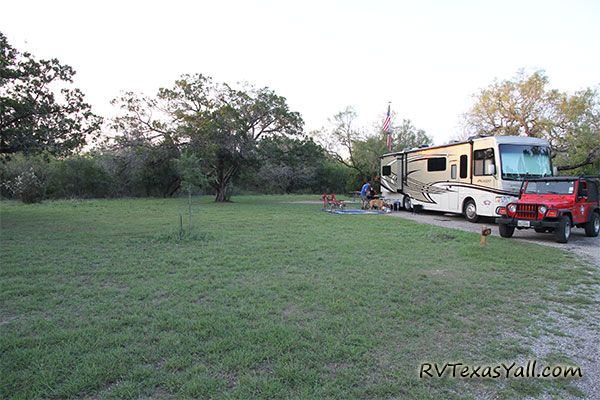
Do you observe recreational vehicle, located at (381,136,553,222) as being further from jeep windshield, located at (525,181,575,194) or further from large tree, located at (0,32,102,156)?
large tree, located at (0,32,102,156)

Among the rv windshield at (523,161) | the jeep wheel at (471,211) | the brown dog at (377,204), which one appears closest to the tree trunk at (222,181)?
the brown dog at (377,204)

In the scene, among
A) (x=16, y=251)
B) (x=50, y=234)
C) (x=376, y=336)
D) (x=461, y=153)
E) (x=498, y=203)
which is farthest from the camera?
(x=461, y=153)

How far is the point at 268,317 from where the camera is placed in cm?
415

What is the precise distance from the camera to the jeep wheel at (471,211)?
1357 cm

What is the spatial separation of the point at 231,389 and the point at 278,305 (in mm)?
1793

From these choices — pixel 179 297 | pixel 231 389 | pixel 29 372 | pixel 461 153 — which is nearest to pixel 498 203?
pixel 461 153

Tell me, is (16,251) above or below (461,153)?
below

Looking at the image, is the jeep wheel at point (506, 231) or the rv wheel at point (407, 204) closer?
the jeep wheel at point (506, 231)

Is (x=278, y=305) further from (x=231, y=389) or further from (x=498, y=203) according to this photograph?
(x=498, y=203)

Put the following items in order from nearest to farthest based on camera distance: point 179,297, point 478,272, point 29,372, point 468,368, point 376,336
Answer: point 29,372
point 468,368
point 376,336
point 179,297
point 478,272

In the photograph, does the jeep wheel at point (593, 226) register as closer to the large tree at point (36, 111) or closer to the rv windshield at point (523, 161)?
the rv windshield at point (523, 161)

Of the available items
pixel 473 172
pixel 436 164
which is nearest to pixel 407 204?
pixel 436 164

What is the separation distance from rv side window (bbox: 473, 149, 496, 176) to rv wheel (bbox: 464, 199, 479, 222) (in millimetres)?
1191

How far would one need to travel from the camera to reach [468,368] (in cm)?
313
